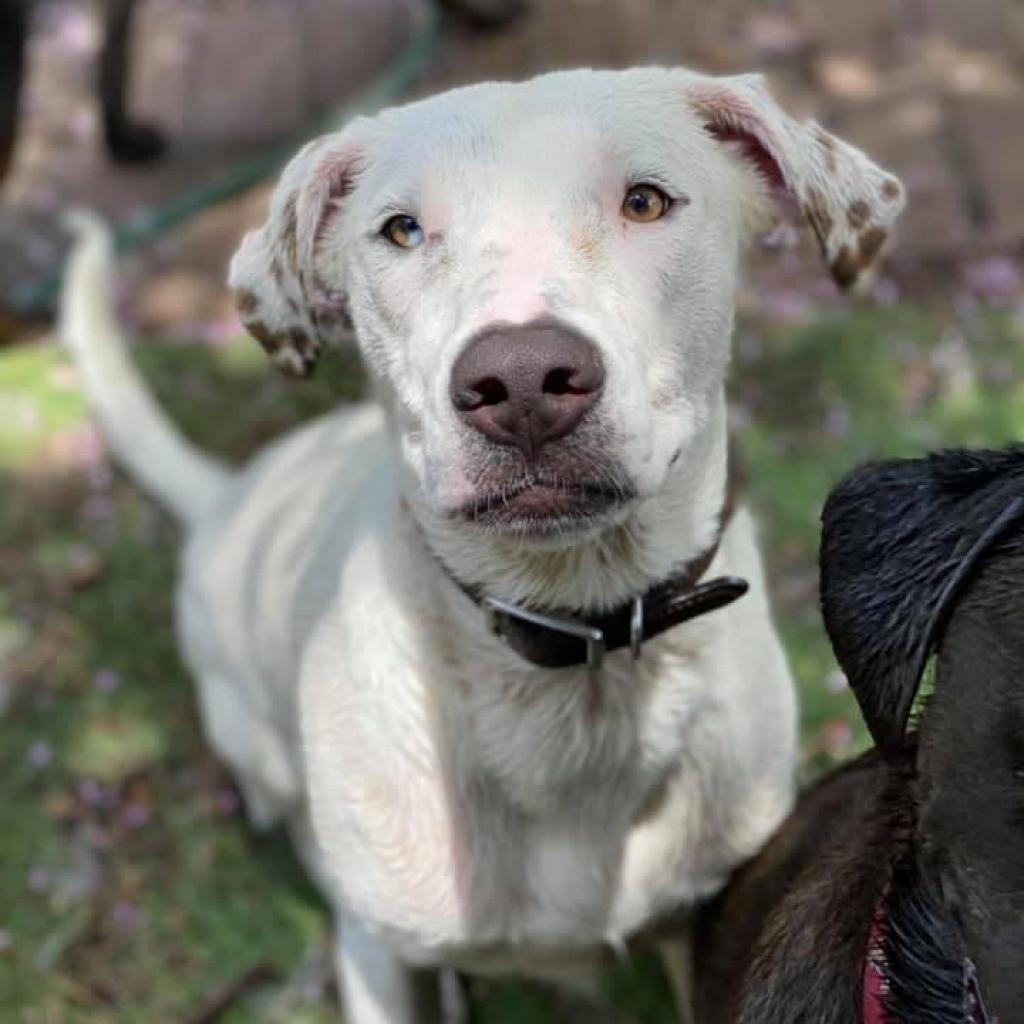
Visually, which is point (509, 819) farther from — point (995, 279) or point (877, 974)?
point (995, 279)

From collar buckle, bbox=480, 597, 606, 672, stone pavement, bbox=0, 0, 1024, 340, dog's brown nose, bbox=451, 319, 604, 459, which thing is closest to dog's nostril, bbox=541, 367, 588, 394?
dog's brown nose, bbox=451, 319, 604, 459

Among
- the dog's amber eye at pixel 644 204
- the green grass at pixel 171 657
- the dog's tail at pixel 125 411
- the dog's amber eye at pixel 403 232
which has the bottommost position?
the green grass at pixel 171 657

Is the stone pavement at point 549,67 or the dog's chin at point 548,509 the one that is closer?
the dog's chin at point 548,509

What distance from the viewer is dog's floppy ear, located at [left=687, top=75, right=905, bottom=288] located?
226 centimetres

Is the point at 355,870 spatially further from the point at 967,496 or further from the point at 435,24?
the point at 435,24

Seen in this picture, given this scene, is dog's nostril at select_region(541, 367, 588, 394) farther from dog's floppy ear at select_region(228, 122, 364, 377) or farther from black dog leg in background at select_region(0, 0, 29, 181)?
black dog leg in background at select_region(0, 0, 29, 181)

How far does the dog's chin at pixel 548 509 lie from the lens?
6.48 feet

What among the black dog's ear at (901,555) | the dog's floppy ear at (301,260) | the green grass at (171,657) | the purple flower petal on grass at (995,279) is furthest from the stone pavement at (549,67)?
the black dog's ear at (901,555)

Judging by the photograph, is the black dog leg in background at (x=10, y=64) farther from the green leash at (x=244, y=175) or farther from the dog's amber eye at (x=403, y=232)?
the dog's amber eye at (x=403, y=232)

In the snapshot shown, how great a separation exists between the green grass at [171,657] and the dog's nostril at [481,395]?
38.6 inches

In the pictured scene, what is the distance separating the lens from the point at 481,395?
188 cm

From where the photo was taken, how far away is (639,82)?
7.29ft

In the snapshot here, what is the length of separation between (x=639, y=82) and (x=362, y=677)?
1.02 meters

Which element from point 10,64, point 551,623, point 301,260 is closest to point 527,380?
point 551,623
